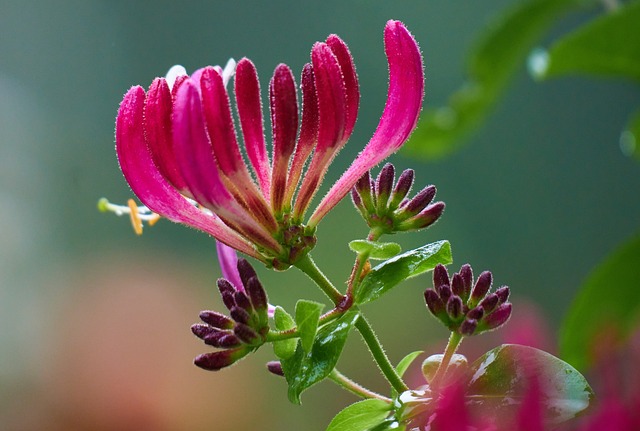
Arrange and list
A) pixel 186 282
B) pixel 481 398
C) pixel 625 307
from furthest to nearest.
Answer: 1. pixel 186 282
2. pixel 625 307
3. pixel 481 398

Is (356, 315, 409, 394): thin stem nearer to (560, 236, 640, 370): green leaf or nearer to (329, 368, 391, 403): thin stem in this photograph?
(329, 368, 391, 403): thin stem

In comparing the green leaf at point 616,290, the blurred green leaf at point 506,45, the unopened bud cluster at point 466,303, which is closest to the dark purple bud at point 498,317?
the unopened bud cluster at point 466,303

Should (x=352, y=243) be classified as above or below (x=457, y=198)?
above

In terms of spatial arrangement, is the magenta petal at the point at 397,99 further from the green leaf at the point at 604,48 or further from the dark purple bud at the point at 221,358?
the green leaf at the point at 604,48

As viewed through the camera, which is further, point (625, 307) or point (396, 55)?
point (625, 307)

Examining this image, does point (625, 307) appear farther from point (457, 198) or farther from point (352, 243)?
point (457, 198)

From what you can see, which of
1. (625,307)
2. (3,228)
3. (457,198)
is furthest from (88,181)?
(625,307)

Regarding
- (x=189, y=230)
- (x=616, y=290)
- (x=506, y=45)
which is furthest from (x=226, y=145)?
(x=189, y=230)

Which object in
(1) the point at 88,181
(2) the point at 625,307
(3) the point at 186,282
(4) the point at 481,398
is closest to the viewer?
(4) the point at 481,398
